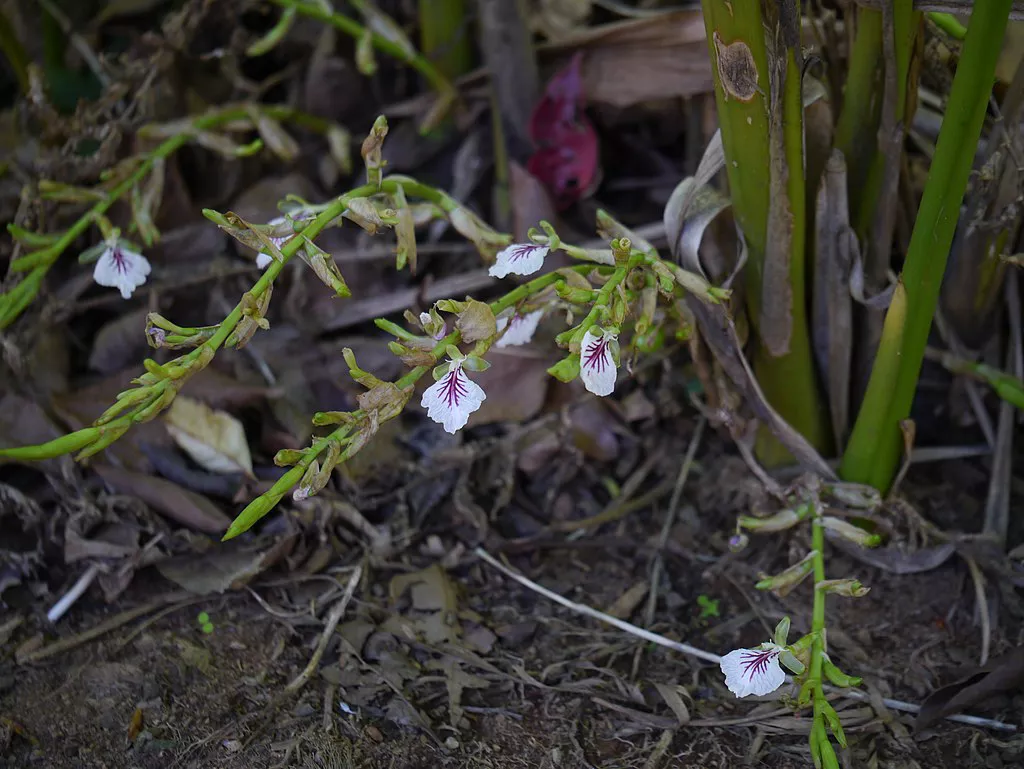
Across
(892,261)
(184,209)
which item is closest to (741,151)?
(892,261)

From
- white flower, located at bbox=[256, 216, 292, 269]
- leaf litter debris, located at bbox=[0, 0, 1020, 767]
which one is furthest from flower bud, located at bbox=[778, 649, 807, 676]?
white flower, located at bbox=[256, 216, 292, 269]

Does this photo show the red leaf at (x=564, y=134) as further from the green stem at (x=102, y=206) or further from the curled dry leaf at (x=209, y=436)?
the curled dry leaf at (x=209, y=436)

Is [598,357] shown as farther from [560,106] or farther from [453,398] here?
[560,106]

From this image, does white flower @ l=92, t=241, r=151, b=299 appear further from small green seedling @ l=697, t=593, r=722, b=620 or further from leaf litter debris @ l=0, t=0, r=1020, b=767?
small green seedling @ l=697, t=593, r=722, b=620

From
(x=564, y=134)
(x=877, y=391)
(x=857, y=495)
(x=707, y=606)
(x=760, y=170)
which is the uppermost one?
(x=760, y=170)

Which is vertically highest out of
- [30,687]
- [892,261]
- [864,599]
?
[892,261]

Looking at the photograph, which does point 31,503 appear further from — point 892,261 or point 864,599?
point 892,261

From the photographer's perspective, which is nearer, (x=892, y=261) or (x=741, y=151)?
(x=741, y=151)

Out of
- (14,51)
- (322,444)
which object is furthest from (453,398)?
(14,51)
